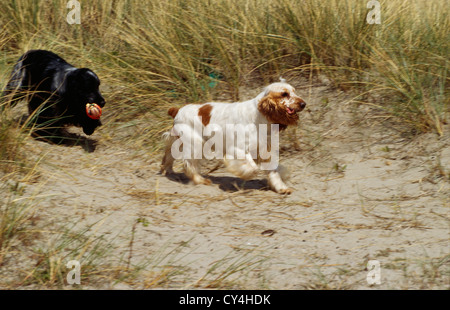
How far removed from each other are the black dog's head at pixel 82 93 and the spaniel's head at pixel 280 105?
1.70 m

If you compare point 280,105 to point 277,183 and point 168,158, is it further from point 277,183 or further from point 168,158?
point 168,158

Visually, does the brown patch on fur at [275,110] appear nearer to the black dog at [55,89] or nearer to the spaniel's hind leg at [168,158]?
the spaniel's hind leg at [168,158]

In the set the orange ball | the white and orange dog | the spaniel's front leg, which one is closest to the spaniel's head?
the white and orange dog

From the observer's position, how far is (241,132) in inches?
196

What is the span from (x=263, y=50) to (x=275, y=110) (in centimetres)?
172

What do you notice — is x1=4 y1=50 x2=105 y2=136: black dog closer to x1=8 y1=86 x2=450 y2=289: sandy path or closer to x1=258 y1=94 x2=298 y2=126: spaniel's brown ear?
x1=8 y1=86 x2=450 y2=289: sandy path

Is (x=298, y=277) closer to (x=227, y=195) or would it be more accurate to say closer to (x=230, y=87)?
(x=227, y=195)

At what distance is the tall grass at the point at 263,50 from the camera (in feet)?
18.9

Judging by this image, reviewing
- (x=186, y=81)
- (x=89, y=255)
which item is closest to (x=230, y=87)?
(x=186, y=81)

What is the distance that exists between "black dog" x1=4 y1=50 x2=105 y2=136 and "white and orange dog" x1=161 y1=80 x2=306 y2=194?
1010 mm

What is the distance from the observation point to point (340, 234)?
4.11 m

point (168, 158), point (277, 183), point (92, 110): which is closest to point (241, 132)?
point (277, 183)
